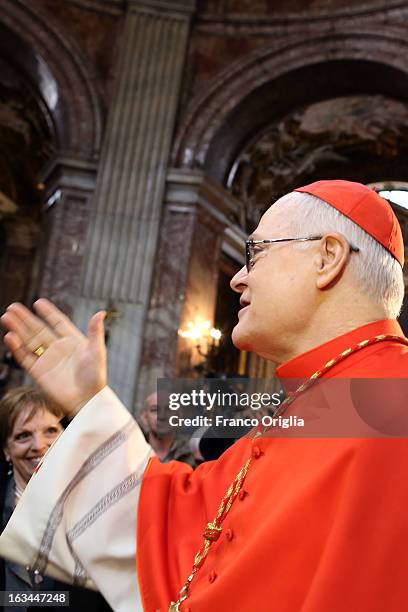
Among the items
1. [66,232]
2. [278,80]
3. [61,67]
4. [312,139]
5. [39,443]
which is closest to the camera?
[39,443]

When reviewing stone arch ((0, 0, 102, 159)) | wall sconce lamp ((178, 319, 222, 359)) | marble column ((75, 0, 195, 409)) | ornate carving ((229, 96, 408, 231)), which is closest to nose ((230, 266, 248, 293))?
marble column ((75, 0, 195, 409))

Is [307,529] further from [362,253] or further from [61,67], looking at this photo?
[61,67]

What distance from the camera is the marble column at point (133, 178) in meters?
9.16

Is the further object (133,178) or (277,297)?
(133,178)

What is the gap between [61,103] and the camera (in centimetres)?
1034

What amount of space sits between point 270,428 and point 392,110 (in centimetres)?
1030

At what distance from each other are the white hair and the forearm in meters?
0.61

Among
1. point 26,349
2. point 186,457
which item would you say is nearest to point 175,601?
point 26,349

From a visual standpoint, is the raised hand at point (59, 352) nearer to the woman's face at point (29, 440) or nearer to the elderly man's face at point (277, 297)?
the elderly man's face at point (277, 297)

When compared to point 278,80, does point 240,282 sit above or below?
below

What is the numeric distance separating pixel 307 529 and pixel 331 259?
0.63m

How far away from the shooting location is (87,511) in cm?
146

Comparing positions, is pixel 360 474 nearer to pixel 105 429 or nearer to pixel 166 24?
pixel 105 429

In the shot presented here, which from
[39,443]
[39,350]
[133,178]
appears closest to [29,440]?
[39,443]
